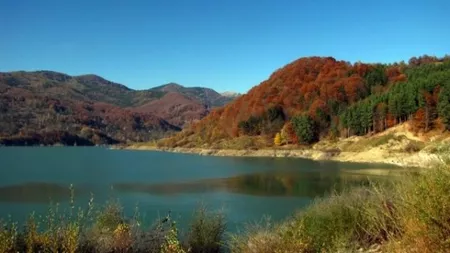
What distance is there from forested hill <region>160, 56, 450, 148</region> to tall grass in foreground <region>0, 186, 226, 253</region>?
218 feet

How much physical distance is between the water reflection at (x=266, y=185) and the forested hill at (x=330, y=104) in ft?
111

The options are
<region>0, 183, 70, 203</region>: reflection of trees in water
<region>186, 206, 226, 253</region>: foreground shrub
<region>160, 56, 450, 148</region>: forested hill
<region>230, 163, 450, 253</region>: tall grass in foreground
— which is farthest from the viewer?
<region>160, 56, 450, 148</region>: forested hill

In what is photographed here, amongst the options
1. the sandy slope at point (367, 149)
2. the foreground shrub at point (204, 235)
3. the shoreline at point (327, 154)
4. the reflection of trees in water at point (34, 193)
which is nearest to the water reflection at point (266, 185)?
the reflection of trees in water at point (34, 193)

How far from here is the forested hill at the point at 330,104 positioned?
3162 inches

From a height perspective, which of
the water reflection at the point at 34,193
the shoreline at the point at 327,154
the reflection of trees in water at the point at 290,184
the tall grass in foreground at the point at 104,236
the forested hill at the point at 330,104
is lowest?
the reflection of trees in water at the point at 290,184

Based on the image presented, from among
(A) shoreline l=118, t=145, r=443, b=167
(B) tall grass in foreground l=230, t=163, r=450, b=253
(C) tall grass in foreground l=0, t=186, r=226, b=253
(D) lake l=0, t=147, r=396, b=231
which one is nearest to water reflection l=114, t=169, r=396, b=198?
(D) lake l=0, t=147, r=396, b=231

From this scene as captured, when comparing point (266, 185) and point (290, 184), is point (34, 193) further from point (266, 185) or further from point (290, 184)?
point (290, 184)

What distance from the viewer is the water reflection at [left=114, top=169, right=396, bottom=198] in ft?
128

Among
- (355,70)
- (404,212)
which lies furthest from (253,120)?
(404,212)

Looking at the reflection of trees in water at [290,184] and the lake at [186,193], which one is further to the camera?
the reflection of trees in water at [290,184]

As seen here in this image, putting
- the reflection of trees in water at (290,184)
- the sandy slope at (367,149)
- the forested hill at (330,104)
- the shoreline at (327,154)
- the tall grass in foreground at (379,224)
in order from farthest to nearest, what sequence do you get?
the forested hill at (330,104)
the sandy slope at (367,149)
the shoreline at (327,154)
the reflection of trees in water at (290,184)
the tall grass in foreground at (379,224)

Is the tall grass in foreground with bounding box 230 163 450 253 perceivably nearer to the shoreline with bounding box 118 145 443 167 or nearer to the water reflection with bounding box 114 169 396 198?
the water reflection with bounding box 114 169 396 198

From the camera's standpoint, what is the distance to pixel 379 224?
33.2 feet

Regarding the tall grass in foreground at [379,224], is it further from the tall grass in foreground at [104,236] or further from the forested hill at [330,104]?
the forested hill at [330,104]
